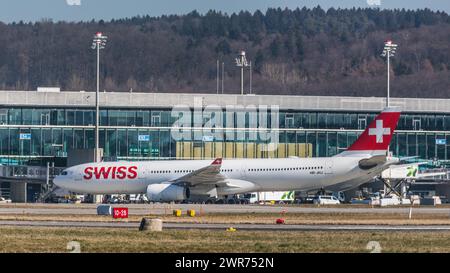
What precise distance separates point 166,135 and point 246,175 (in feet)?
102

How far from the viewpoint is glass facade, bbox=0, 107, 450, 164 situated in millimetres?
116062

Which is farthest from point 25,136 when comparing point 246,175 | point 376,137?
point 376,137

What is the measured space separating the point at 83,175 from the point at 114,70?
10860 centimetres

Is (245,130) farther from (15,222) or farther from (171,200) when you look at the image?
(15,222)

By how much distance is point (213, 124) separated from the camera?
387ft

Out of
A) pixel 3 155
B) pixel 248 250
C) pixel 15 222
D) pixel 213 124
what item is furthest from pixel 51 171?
pixel 248 250

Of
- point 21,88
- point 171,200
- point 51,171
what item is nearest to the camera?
point 171,200

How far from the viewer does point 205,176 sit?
3378 inches

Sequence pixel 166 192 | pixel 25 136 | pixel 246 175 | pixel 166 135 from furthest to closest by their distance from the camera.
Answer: pixel 166 135 < pixel 25 136 < pixel 246 175 < pixel 166 192

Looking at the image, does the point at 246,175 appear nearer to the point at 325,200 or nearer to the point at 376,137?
the point at 376,137

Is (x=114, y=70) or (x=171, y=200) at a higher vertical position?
(x=114, y=70)

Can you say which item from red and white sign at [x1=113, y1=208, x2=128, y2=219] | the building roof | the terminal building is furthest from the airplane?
the building roof

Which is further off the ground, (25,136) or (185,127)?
(185,127)
